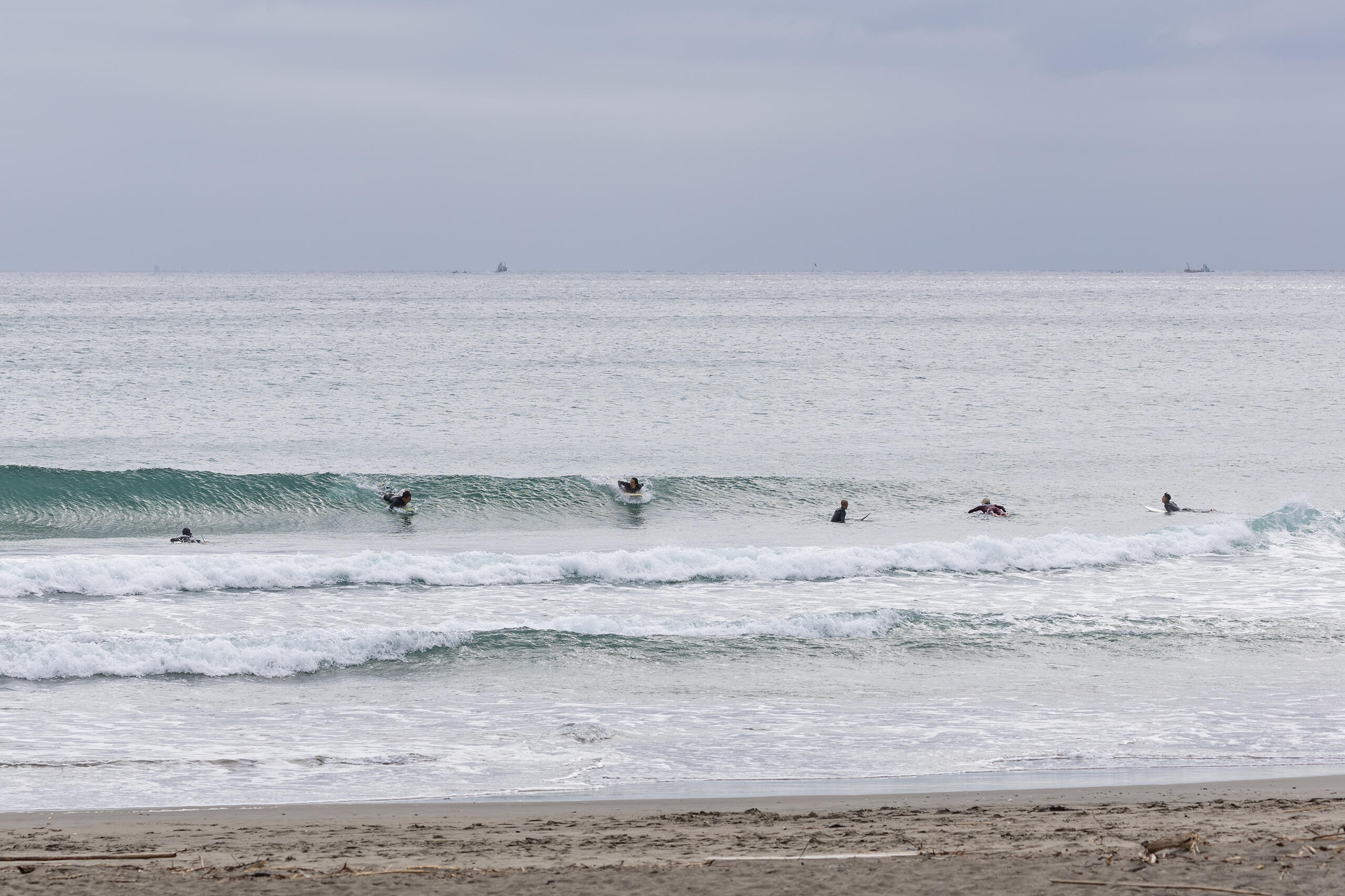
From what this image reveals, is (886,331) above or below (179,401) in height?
above

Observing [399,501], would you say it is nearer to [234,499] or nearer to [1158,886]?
[234,499]

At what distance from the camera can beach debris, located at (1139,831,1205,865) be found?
7.03 metres

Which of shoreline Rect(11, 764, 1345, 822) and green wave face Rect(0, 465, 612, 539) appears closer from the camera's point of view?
shoreline Rect(11, 764, 1345, 822)

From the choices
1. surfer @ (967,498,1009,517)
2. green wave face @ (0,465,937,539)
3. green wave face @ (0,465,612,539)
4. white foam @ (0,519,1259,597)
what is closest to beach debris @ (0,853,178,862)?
white foam @ (0,519,1259,597)

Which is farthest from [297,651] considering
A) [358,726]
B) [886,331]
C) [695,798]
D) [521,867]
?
[886,331]

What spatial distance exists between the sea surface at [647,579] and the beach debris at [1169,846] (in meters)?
3.25

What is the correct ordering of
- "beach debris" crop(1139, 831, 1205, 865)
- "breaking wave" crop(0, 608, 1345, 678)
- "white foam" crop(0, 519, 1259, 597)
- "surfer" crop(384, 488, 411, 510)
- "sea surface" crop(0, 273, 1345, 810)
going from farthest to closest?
1. "surfer" crop(384, 488, 411, 510)
2. "white foam" crop(0, 519, 1259, 597)
3. "breaking wave" crop(0, 608, 1345, 678)
4. "sea surface" crop(0, 273, 1345, 810)
5. "beach debris" crop(1139, 831, 1205, 865)

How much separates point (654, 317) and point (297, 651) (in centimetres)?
9009

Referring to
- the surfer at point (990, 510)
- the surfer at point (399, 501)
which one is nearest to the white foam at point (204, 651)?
the surfer at point (399, 501)

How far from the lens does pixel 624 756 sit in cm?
1091

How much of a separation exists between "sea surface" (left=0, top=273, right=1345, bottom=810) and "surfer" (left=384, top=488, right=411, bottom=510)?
30cm

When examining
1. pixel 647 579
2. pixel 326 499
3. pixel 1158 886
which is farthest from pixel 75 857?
pixel 326 499

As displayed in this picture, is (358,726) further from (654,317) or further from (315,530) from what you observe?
(654,317)

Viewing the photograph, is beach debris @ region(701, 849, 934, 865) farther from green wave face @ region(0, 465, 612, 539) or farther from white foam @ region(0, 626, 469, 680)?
green wave face @ region(0, 465, 612, 539)
